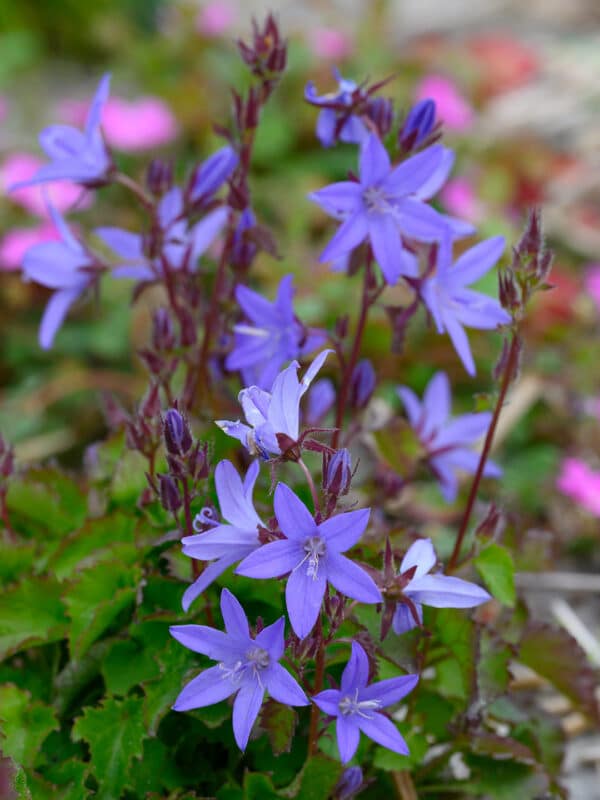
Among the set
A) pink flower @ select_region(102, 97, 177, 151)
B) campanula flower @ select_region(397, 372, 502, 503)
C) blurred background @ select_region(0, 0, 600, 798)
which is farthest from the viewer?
pink flower @ select_region(102, 97, 177, 151)

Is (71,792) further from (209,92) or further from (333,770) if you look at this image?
(209,92)

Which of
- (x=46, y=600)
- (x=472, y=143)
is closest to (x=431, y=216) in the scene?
(x=46, y=600)

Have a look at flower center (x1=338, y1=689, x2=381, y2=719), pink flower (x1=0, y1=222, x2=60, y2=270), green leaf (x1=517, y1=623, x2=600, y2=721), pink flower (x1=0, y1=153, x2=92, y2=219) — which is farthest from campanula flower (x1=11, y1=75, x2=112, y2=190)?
pink flower (x1=0, y1=153, x2=92, y2=219)

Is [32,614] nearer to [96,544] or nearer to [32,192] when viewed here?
[96,544]

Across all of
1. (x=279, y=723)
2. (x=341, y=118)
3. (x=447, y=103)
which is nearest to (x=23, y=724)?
(x=279, y=723)

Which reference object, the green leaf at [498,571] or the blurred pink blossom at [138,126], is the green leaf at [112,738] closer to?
the green leaf at [498,571]

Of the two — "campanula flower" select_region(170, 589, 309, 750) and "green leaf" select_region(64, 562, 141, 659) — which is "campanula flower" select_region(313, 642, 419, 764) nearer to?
"campanula flower" select_region(170, 589, 309, 750)
